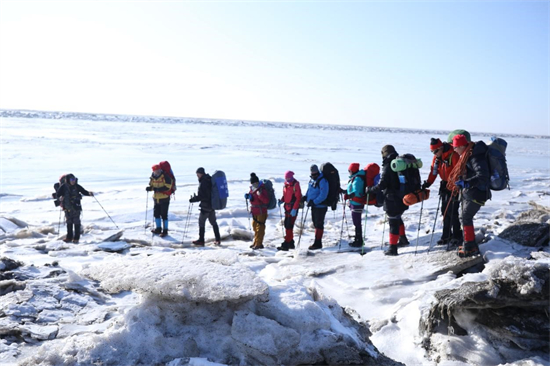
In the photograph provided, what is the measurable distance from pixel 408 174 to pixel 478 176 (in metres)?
1.46

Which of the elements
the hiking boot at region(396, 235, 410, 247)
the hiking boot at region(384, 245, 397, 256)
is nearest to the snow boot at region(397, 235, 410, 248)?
the hiking boot at region(396, 235, 410, 247)

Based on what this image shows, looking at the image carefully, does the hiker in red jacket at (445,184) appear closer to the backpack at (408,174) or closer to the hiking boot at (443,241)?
the hiking boot at (443,241)

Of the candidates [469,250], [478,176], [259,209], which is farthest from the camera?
[259,209]

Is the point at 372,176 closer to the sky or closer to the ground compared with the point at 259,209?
closer to the sky

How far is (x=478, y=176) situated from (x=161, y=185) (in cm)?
720

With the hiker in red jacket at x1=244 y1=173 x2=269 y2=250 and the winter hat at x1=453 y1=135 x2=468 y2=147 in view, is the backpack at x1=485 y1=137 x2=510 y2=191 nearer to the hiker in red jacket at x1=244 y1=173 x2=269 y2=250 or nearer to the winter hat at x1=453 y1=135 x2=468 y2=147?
the winter hat at x1=453 y1=135 x2=468 y2=147

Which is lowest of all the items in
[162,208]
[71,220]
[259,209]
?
[71,220]

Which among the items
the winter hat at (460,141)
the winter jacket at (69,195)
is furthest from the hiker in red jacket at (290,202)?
the winter jacket at (69,195)

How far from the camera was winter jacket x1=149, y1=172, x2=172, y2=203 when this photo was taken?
10.2m

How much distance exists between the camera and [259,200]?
8977 mm

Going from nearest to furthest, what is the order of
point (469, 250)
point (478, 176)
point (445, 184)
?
1. point (478, 176)
2. point (469, 250)
3. point (445, 184)

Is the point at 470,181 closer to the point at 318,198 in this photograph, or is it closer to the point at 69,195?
the point at 318,198

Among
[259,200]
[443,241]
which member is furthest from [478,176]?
[259,200]

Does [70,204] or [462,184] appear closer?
[462,184]
